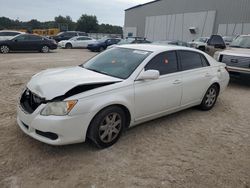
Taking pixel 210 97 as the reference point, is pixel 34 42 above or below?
above

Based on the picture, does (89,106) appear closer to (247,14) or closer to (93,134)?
(93,134)

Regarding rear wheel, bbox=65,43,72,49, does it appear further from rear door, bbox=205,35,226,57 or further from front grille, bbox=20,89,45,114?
front grille, bbox=20,89,45,114

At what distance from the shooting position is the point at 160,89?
4.27 meters

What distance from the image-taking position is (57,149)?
11.9 feet

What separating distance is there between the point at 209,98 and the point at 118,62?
2471 mm

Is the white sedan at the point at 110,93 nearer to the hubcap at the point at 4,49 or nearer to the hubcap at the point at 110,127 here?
the hubcap at the point at 110,127

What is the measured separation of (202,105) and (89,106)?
10.3ft

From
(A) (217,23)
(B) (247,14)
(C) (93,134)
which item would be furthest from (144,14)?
(C) (93,134)

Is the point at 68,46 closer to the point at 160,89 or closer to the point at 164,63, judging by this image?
the point at 164,63

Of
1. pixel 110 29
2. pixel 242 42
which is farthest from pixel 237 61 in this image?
pixel 110 29

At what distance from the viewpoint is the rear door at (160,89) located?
402cm

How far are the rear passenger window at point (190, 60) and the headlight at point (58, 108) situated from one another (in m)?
2.52

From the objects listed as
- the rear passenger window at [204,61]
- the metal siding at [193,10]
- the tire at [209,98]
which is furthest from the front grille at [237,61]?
the metal siding at [193,10]

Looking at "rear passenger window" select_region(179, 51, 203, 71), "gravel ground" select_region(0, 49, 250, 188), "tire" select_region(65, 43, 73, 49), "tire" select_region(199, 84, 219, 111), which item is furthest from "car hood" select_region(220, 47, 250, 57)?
"tire" select_region(65, 43, 73, 49)
